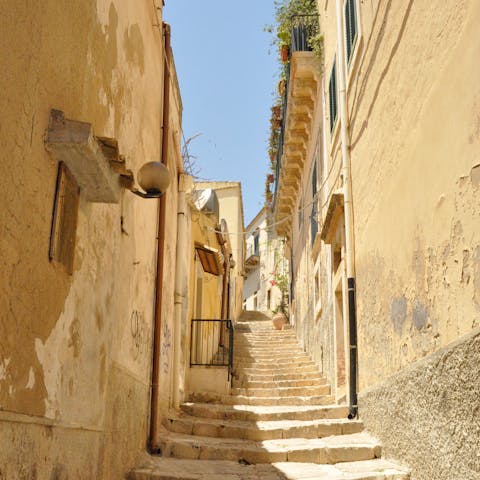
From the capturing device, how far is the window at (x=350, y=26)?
9611 mm

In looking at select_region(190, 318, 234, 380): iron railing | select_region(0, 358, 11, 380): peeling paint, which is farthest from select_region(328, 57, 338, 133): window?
select_region(0, 358, 11, 380): peeling paint

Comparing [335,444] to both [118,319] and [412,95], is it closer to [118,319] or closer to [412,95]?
[118,319]

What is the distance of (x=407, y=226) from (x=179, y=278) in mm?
4666

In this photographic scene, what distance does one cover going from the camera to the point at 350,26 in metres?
9.95

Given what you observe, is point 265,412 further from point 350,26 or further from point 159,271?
point 350,26

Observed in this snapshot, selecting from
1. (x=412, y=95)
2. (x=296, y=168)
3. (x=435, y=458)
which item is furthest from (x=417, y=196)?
(x=296, y=168)

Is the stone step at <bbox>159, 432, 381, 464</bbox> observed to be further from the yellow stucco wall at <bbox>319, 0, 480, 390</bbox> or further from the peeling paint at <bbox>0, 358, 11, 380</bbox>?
the peeling paint at <bbox>0, 358, 11, 380</bbox>

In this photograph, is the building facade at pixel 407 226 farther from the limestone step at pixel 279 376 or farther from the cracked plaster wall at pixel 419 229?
the limestone step at pixel 279 376

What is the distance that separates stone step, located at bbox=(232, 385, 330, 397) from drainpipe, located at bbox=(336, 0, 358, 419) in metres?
2.61

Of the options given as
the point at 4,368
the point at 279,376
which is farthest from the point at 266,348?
the point at 4,368

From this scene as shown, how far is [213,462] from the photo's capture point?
25.4 feet

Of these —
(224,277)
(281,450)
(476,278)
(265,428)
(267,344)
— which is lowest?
(281,450)

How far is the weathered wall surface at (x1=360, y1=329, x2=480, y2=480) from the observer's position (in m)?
4.68

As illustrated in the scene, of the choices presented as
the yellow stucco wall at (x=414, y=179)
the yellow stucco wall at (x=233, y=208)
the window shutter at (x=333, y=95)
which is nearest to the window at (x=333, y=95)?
the window shutter at (x=333, y=95)
